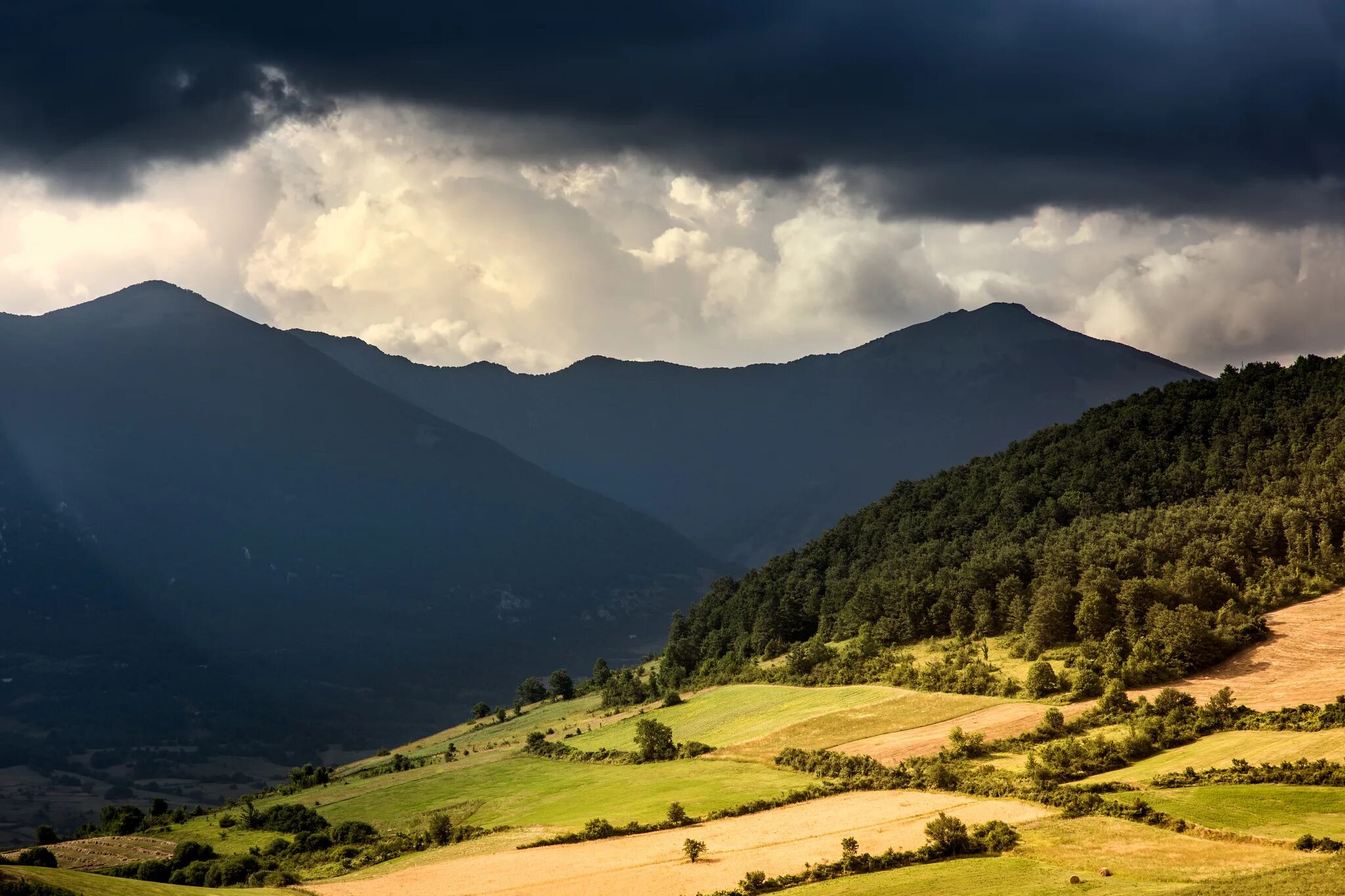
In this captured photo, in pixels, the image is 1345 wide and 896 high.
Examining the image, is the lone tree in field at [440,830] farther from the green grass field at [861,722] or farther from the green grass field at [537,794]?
the green grass field at [861,722]

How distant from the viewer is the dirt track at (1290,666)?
83.1 meters

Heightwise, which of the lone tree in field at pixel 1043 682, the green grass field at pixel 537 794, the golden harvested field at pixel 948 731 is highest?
the lone tree in field at pixel 1043 682

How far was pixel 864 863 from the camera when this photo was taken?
59.5 metres

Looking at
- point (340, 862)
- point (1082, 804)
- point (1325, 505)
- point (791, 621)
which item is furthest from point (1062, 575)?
point (340, 862)

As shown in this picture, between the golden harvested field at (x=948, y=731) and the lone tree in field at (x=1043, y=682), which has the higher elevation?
the lone tree in field at (x=1043, y=682)

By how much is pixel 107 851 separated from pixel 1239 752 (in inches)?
3556

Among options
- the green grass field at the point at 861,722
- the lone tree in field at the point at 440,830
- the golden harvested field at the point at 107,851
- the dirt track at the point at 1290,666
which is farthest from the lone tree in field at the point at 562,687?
the dirt track at the point at 1290,666

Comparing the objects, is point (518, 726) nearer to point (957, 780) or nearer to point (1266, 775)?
point (957, 780)


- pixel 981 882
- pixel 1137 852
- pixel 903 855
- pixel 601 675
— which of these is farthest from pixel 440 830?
pixel 601 675

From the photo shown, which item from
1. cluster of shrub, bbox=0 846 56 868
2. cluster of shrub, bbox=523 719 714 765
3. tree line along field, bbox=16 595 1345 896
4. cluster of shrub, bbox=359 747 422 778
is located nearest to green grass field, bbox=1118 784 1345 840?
tree line along field, bbox=16 595 1345 896

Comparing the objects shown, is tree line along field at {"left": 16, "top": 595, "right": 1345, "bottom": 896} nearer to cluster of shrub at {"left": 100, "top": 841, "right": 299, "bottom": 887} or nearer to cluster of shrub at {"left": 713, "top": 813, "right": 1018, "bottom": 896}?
cluster of shrub at {"left": 713, "top": 813, "right": 1018, "bottom": 896}

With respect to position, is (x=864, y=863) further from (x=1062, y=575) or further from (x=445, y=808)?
(x=1062, y=575)

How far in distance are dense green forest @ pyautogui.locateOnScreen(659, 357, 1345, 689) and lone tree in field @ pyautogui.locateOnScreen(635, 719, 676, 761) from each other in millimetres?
28130

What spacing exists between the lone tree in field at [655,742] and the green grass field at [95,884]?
51468 millimetres
